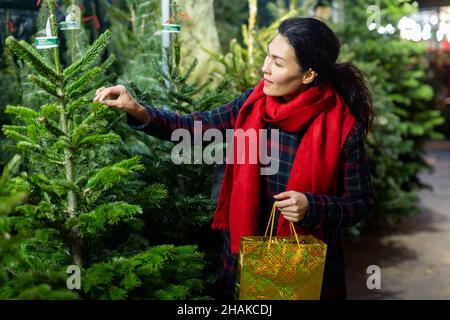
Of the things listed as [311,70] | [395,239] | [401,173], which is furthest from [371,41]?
[311,70]

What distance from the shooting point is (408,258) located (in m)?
6.41

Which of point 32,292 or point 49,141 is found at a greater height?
point 49,141

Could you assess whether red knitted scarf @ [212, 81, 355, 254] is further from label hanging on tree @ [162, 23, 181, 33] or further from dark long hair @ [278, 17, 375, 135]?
label hanging on tree @ [162, 23, 181, 33]

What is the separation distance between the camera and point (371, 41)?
751 cm

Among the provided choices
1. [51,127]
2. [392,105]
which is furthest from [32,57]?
[392,105]

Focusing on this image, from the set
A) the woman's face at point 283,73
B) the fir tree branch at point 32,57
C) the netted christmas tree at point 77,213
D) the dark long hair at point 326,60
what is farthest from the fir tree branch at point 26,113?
the dark long hair at point 326,60

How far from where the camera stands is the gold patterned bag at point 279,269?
2340 millimetres

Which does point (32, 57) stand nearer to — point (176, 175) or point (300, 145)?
point (300, 145)

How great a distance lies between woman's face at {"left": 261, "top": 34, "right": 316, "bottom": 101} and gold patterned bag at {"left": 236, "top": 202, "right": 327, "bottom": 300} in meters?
0.68

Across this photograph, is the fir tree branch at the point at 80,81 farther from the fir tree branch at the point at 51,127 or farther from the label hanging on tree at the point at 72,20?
the label hanging on tree at the point at 72,20

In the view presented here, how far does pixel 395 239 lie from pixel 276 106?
4.82m

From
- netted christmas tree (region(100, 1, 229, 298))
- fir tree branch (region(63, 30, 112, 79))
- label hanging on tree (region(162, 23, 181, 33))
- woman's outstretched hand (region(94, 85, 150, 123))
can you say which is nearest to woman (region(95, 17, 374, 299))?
woman's outstretched hand (region(94, 85, 150, 123))

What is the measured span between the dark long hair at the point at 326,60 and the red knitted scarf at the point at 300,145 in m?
0.06

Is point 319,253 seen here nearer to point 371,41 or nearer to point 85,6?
point 85,6
